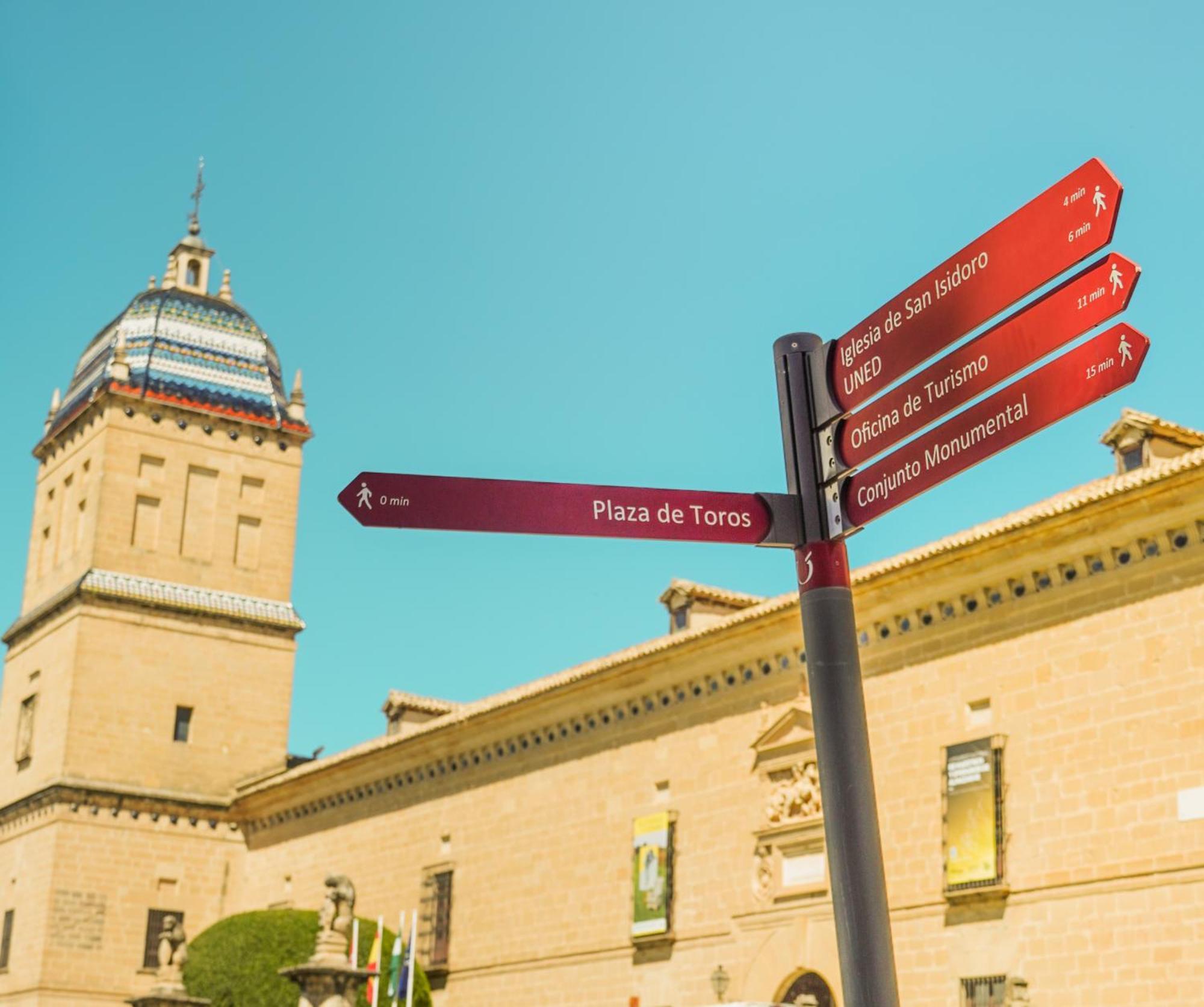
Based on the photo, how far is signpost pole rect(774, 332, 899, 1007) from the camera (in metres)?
3.41

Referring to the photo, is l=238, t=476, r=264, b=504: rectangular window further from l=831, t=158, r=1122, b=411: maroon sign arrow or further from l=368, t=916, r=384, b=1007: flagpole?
l=831, t=158, r=1122, b=411: maroon sign arrow

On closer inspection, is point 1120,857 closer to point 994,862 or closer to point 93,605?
point 994,862

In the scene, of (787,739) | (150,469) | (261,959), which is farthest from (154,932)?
(787,739)

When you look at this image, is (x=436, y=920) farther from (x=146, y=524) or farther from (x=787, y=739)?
(x=146, y=524)

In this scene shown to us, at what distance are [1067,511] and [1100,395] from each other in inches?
590

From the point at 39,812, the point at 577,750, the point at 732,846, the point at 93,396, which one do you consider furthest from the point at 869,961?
the point at 93,396

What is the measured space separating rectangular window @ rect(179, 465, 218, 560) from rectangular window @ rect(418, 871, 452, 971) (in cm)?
1116

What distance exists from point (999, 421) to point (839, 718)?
0.70 meters

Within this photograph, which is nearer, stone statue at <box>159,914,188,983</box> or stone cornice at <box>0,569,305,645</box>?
stone statue at <box>159,914,188,983</box>

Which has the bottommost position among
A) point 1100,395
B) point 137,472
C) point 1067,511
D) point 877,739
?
point 1100,395

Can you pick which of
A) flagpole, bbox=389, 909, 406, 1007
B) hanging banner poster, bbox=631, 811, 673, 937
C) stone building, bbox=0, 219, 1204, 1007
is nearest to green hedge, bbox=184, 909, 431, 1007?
flagpole, bbox=389, 909, 406, 1007

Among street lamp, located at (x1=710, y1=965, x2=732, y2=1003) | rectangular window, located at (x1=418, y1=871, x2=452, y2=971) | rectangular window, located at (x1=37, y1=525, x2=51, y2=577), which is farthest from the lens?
rectangular window, located at (x1=37, y1=525, x2=51, y2=577)

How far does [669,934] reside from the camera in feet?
73.5

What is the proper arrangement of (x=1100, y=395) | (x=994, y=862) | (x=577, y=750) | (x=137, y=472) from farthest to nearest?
(x=137, y=472)
(x=577, y=750)
(x=994, y=862)
(x=1100, y=395)
